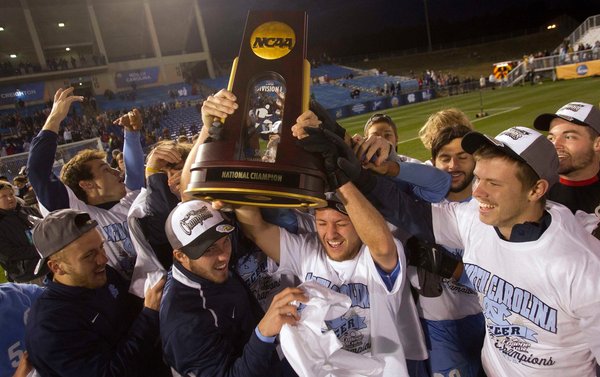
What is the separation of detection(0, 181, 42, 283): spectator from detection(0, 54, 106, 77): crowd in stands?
31680 mm

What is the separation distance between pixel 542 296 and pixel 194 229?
1.69 meters

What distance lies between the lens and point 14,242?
17.1ft

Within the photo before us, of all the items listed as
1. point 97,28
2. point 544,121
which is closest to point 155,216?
point 544,121

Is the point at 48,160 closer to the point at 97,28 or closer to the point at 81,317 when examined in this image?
the point at 81,317

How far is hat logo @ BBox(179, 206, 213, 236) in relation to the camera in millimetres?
2154

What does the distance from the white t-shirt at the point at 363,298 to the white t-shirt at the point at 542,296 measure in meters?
0.45

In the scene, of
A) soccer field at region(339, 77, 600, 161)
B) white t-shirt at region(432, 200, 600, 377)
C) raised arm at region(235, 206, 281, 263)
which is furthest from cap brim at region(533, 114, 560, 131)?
soccer field at region(339, 77, 600, 161)

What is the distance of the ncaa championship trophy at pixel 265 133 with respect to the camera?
4.92 feet

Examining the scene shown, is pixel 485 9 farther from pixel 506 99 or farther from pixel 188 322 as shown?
pixel 188 322

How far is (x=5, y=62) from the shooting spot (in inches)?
1249

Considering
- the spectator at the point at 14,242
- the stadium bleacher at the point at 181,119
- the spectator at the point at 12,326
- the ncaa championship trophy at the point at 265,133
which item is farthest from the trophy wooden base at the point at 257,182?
the stadium bleacher at the point at 181,119

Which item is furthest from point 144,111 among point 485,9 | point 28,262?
point 485,9

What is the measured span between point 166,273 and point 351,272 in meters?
1.19

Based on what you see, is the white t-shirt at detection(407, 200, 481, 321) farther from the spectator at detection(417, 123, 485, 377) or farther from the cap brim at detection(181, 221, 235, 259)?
the cap brim at detection(181, 221, 235, 259)
